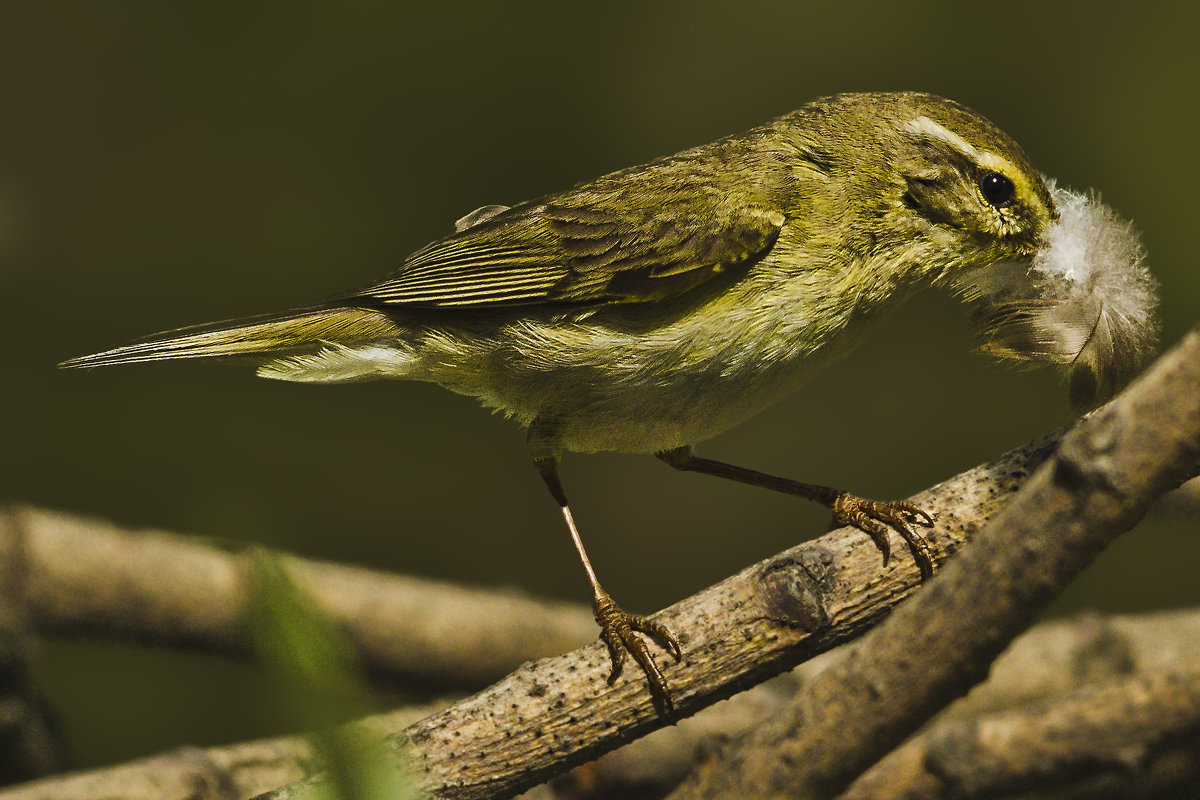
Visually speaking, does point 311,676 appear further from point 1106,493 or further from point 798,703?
point 798,703

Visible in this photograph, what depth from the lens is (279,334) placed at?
70.8 inches

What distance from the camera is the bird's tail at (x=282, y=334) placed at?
1.75 m

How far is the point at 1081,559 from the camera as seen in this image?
0.78 metres

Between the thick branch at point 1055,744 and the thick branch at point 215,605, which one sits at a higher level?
the thick branch at point 215,605

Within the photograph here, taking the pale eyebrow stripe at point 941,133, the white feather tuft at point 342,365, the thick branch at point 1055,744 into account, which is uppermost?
the white feather tuft at point 342,365

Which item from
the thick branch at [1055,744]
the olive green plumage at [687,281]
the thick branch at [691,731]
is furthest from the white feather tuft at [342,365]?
the thick branch at [1055,744]

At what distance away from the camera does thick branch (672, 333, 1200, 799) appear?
74 cm

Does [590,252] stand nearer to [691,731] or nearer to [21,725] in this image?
[691,731]

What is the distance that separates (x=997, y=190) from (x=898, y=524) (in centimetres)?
64

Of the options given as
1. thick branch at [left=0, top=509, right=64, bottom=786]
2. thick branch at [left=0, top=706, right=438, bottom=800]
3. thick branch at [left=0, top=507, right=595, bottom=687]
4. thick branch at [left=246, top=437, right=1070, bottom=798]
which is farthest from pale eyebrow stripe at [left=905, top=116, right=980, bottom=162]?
thick branch at [left=0, top=509, right=64, bottom=786]

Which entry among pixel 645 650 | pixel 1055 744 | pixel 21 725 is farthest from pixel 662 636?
pixel 21 725

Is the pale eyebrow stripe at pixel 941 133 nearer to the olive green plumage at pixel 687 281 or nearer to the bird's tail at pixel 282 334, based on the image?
the olive green plumage at pixel 687 281

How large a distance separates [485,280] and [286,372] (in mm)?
399

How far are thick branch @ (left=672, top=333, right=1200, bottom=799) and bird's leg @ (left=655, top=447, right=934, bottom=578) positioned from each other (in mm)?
352
